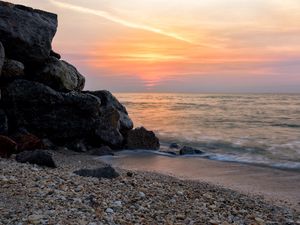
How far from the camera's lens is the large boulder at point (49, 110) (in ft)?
49.6

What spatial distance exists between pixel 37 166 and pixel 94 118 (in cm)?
712

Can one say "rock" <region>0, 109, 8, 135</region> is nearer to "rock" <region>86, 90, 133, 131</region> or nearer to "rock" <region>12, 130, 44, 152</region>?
"rock" <region>12, 130, 44, 152</region>

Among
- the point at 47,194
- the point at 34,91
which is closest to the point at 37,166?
the point at 47,194

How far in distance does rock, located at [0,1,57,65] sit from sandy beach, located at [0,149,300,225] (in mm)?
7346

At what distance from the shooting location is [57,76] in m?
16.5

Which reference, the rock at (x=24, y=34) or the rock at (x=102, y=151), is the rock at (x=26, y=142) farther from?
the rock at (x=24, y=34)

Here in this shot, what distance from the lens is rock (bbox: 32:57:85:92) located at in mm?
16188

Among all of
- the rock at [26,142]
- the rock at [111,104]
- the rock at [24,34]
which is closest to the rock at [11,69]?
the rock at [24,34]

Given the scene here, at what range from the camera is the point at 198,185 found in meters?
9.76

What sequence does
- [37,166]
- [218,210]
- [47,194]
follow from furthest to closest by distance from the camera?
[37,166]
[218,210]
[47,194]

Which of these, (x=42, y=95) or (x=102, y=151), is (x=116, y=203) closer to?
(x=102, y=151)

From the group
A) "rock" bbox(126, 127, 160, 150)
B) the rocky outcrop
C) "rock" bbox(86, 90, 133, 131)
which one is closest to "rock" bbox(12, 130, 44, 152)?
the rocky outcrop

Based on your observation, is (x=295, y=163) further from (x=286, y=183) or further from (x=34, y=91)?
(x=34, y=91)

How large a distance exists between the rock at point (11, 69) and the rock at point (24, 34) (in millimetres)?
557
